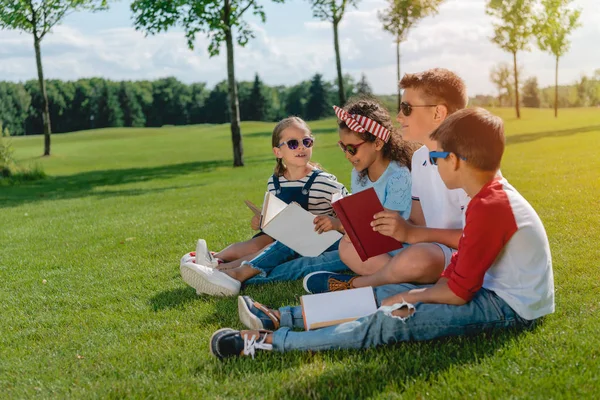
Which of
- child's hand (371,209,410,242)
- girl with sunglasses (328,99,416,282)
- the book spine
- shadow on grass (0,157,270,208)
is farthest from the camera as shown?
shadow on grass (0,157,270,208)

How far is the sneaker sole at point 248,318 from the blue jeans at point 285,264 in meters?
1.27

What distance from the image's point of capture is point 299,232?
4.81m

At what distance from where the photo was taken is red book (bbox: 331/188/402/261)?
12.6 ft

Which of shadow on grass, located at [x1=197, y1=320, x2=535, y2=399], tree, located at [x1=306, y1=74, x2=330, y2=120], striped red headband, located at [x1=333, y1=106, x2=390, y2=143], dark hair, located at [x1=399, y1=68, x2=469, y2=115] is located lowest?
shadow on grass, located at [x1=197, y1=320, x2=535, y2=399]

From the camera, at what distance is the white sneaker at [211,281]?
4844mm

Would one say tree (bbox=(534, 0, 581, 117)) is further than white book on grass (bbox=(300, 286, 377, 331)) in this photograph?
Yes

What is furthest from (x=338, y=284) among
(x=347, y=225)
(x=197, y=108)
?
(x=197, y=108)

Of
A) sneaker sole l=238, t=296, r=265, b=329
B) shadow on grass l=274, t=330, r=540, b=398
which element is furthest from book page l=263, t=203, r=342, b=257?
shadow on grass l=274, t=330, r=540, b=398

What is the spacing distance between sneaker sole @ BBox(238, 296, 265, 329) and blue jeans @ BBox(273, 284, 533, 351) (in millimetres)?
372

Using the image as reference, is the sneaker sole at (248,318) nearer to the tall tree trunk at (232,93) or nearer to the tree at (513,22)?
the tall tree trunk at (232,93)

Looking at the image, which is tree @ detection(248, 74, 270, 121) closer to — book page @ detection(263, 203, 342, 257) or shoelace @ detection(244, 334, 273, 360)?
book page @ detection(263, 203, 342, 257)

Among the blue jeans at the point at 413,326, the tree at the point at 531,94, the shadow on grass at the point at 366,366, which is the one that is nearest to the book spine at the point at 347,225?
the blue jeans at the point at 413,326

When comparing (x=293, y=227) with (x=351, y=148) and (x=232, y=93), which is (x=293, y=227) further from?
(x=232, y=93)

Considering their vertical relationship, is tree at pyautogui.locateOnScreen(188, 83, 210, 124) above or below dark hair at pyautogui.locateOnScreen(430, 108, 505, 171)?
above
